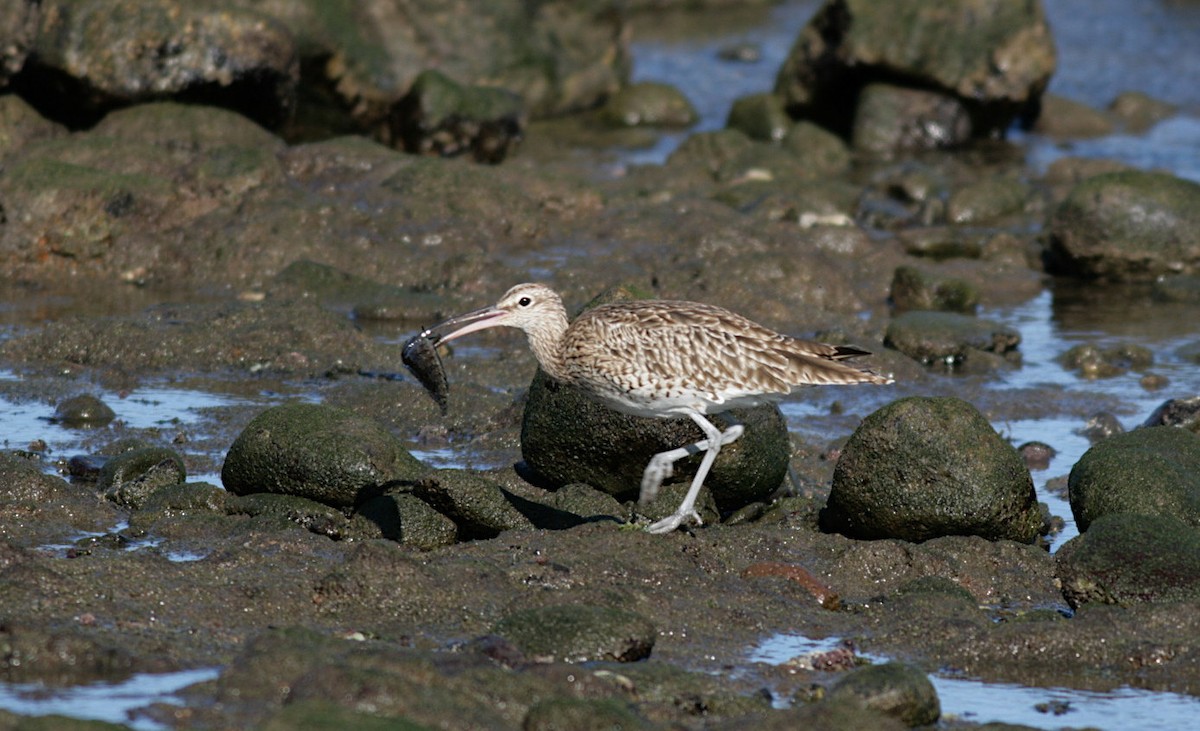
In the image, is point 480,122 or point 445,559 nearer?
point 445,559

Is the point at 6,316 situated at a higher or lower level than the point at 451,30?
lower

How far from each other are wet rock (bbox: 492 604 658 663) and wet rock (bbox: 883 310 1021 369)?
9.16 m

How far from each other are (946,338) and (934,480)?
6.32m

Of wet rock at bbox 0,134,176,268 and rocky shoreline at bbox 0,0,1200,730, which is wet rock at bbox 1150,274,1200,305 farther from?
wet rock at bbox 0,134,176,268

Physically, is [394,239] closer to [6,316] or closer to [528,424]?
[6,316]

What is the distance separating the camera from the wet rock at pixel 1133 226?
21234 mm

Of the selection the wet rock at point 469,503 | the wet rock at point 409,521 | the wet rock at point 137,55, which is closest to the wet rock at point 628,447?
the wet rock at point 469,503

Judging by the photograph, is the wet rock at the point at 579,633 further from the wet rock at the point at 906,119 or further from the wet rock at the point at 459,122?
the wet rock at the point at 906,119

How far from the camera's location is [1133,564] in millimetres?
10094

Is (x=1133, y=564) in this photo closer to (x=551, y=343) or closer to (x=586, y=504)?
(x=586, y=504)

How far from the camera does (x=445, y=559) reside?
10094mm

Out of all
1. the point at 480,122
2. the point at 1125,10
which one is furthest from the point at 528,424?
the point at 1125,10

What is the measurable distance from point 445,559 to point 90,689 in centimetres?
263

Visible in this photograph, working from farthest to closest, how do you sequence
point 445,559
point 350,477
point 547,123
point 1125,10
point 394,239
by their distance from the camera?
1. point 1125,10
2. point 547,123
3. point 394,239
4. point 350,477
5. point 445,559
